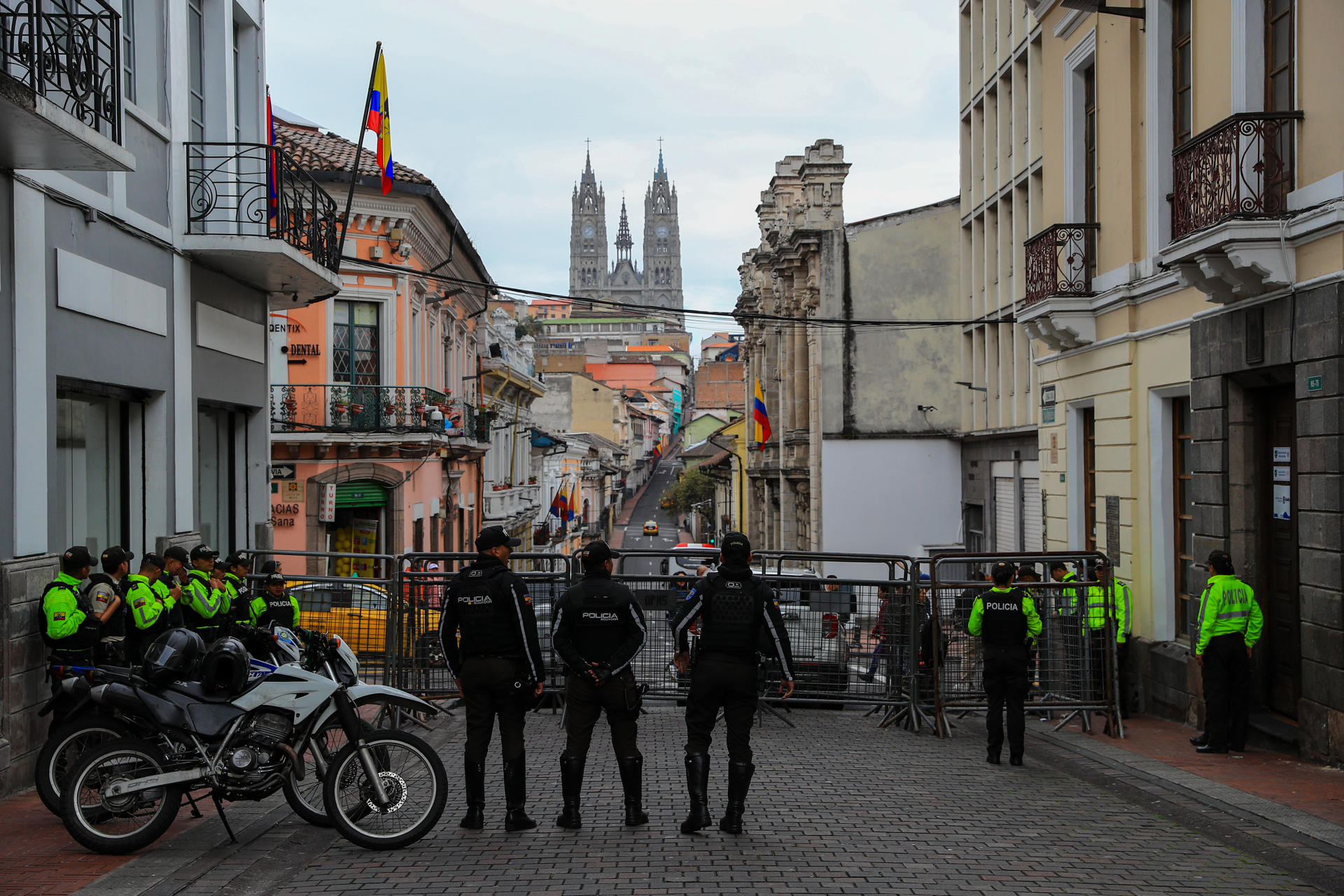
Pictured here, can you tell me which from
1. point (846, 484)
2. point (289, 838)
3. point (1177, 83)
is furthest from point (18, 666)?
point (846, 484)

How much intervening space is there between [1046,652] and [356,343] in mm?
17368

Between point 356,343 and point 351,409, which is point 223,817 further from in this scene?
point 356,343

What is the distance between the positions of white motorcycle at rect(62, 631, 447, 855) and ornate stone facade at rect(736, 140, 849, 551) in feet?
93.0

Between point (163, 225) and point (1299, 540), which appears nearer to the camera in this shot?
point (1299, 540)

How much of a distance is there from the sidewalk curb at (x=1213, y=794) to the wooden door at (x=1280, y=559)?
5.26 ft

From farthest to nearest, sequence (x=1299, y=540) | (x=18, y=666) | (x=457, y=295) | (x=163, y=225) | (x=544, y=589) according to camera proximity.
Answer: (x=457, y=295) → (x=544, y=589) → (x=163, y=225) → (x=1299, y=540) → (x=18, y=666)

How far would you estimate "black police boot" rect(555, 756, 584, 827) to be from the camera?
7.32 meters

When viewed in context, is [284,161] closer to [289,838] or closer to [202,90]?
[202,90]

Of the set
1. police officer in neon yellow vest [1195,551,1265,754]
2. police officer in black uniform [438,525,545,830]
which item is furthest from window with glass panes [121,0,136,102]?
police officer in neon yellow vest [1195,551,1265,754]

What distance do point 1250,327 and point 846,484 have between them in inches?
945

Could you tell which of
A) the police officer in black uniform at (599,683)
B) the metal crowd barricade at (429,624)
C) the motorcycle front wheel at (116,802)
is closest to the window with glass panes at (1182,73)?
the metal crowd barricade at (429,624)

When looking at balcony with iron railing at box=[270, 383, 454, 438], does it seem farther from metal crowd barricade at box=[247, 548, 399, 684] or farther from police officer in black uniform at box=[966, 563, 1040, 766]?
police officer in black uniform at box=[966, 563, 1040, 766]

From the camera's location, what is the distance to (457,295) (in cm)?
3159

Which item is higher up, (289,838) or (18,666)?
(18,666)
